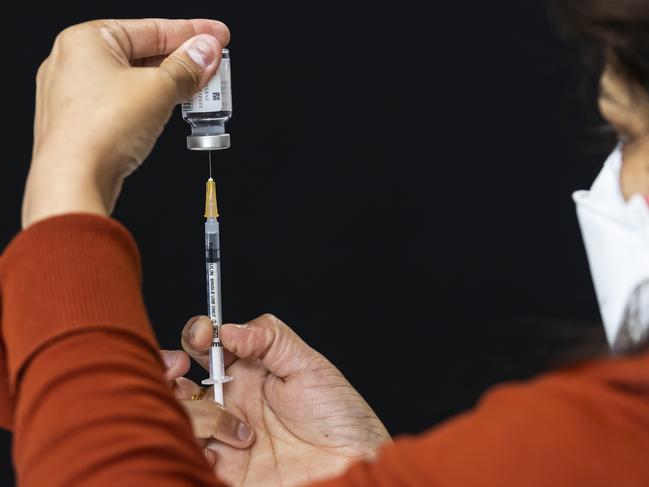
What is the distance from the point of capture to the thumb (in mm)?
1073

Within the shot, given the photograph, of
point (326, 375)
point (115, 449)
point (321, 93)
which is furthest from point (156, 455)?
point (321, 93)

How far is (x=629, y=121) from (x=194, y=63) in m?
0.57

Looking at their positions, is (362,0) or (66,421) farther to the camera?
(362,0)

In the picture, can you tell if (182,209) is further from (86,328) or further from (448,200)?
(86,328)

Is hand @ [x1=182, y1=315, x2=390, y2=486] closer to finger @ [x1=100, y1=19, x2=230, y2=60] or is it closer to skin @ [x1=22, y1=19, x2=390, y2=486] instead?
skin @ [x1=22, y1=19, x2=390, y2=486]

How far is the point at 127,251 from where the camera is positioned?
76 centimetres

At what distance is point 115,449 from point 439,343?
1465mm

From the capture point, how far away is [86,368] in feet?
2.19

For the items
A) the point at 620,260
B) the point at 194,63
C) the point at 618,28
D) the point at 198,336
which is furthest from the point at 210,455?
the point at 618,28

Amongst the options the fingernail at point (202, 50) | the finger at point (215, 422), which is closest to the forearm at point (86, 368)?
the fingernail at point (202, 50)

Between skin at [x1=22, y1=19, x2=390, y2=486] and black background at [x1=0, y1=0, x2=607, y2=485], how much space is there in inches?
21.8

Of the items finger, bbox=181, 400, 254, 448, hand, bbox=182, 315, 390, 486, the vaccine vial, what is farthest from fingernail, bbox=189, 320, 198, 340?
the vaccine vial

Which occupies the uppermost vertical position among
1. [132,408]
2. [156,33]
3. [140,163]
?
[156,33]

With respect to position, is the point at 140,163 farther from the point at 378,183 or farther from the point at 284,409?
the point at 378,183
